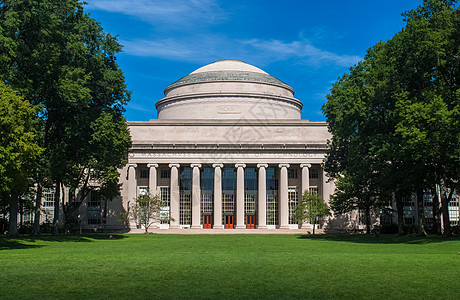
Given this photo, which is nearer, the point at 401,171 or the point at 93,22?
the point at 401,171

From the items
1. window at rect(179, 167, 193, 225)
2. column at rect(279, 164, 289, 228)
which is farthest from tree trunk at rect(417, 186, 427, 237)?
window at rect(179, 167, 193, 225)

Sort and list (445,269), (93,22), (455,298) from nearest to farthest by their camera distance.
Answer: (455,298) < (445,269) < (93,22)

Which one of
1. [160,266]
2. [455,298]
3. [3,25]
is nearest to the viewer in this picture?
[455,298]

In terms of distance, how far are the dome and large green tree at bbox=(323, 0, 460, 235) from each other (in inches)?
1552

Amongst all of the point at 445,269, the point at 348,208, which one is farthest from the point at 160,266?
the point at 348,208

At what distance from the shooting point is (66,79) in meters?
43.1

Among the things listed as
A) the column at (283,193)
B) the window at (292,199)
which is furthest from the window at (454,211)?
the column at (283,193)

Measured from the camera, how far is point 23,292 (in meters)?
13.8

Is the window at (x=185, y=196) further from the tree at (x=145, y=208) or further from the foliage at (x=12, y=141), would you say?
the foliage at (x=12, y=141)

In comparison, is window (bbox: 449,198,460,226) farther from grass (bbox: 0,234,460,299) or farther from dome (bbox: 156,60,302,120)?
grass (bbox: 0,234,460,299)

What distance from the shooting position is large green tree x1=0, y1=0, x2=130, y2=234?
40781 millimetres

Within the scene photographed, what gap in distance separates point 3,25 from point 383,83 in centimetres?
2937

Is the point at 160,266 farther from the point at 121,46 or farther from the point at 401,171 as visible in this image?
the point at 121,46

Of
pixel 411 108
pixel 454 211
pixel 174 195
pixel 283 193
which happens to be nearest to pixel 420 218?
pixel 411 108
